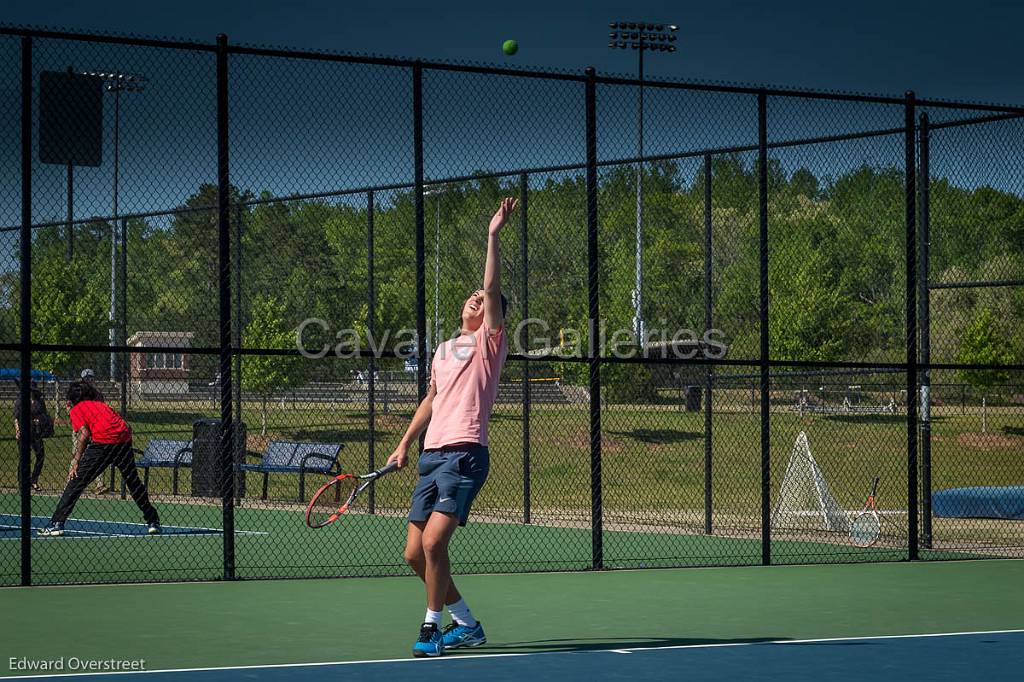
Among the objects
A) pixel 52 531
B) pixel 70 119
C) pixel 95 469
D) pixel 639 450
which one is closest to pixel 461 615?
pixel 70 119

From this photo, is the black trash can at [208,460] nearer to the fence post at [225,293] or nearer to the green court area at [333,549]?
the green court area at [333,549]

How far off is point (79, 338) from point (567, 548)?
45.0 ft

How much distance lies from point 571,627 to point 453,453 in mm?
1752

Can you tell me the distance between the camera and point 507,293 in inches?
1570

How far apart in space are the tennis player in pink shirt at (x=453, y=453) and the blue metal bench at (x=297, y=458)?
9.54m

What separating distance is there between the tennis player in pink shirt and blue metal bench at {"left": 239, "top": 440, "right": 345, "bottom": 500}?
954 centimetres

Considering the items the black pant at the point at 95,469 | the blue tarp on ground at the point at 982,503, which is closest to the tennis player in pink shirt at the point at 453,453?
the black pant at the point at 95,469

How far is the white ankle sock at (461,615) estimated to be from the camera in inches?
322

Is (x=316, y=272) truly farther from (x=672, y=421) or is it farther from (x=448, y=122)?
(x=448, y=122)

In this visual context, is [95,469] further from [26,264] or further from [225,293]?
[26,264]

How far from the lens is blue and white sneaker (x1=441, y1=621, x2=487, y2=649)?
8.10 m

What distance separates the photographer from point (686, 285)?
1613 inches

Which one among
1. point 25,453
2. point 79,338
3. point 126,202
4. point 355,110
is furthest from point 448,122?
point 79,338

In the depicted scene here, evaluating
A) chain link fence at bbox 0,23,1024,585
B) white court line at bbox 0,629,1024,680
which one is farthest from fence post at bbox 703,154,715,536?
white court line at bbox 0,629,1024,680
